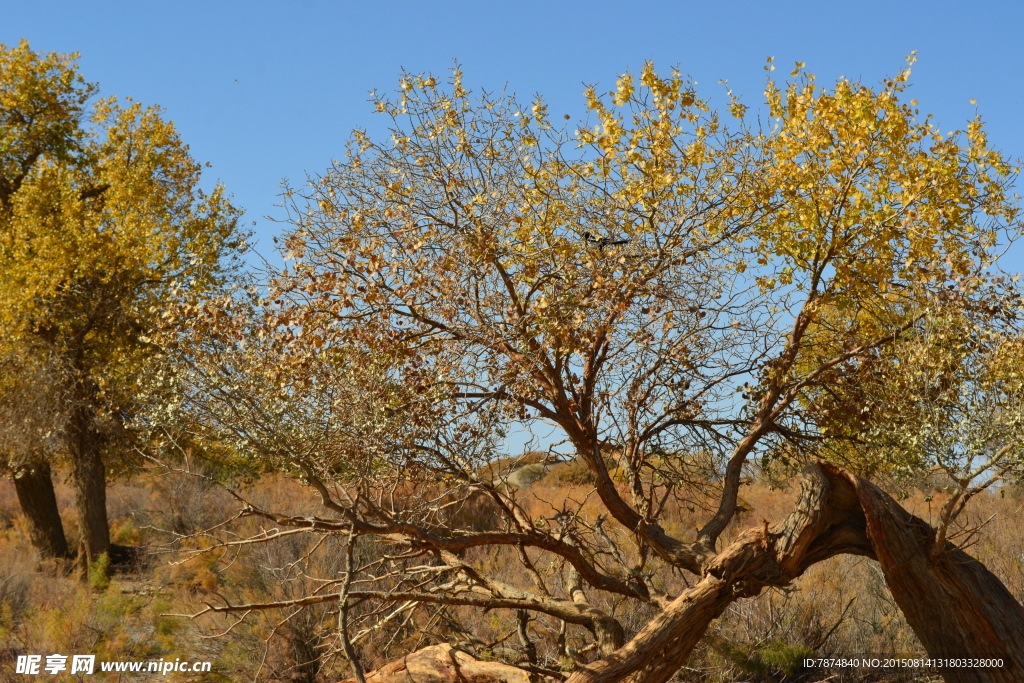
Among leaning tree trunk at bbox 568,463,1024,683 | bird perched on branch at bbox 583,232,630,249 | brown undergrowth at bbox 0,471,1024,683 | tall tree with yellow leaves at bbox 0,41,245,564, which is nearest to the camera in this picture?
leaning tree trunk at bbox 568,463,1024,683

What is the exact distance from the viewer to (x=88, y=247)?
15398 mm

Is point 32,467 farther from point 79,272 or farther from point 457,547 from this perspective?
point 457,547

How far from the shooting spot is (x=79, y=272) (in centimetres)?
1555

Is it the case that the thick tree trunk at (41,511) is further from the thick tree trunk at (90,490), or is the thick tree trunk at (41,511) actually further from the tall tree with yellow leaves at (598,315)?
the tall tree with yellow leaves at (598,315)

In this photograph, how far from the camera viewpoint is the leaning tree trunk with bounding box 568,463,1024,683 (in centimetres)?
698

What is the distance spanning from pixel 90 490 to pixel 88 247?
486cm

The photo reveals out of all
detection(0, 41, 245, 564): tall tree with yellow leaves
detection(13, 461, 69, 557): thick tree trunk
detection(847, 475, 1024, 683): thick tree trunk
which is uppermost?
detection(0, 41, 245, 564): tall tree with yellow leaves

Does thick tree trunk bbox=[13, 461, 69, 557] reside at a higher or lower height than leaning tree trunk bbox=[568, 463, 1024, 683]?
higher

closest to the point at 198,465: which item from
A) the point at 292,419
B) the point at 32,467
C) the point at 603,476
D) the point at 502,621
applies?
the point at 32,467

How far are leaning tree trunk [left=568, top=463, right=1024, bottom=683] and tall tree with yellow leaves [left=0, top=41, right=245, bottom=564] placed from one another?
10.0 m

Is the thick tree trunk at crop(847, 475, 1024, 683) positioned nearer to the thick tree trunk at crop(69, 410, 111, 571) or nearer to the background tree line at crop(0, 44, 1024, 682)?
the background tree line at crop(0, 44, 1024, 682)

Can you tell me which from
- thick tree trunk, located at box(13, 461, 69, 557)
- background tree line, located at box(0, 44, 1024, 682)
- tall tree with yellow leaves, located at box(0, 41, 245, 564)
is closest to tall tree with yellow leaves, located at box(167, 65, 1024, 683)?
background tree line, located at box(0, 44, 1024, 682)

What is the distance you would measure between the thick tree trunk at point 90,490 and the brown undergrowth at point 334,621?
0.82 m

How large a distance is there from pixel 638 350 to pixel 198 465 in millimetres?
16226
